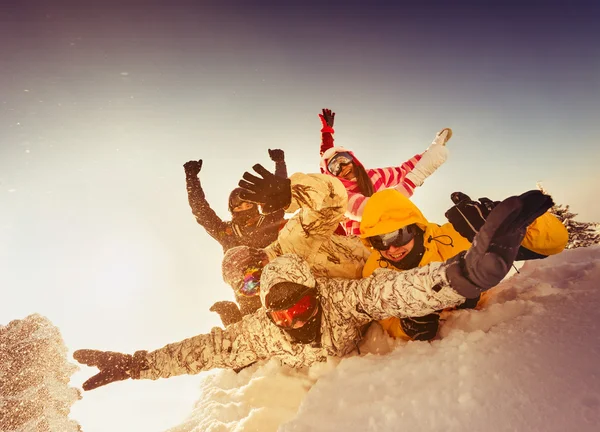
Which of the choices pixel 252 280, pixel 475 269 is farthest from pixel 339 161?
pixel 475 269

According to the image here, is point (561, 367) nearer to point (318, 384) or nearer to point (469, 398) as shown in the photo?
point (469, 398)

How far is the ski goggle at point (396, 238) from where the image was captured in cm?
259

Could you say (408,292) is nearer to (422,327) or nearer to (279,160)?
(422,327)

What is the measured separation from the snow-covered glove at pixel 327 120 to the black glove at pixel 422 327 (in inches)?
157

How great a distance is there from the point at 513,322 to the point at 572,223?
11937mm

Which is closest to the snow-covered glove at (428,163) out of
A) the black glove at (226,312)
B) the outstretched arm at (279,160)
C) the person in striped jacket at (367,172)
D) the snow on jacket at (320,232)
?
the person in striped jacket at (367,172)

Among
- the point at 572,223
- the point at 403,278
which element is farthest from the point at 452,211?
the point at 572,223

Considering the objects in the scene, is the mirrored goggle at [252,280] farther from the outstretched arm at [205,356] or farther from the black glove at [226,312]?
the black glove at [226,312]

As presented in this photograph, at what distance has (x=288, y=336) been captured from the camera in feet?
9.43

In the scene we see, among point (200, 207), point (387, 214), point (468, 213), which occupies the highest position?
point (200, 207)

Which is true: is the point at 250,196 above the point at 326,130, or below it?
below

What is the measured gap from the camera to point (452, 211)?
8.04ft

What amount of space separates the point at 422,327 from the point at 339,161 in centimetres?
251

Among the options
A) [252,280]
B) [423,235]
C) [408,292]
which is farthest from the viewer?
[252,280]
